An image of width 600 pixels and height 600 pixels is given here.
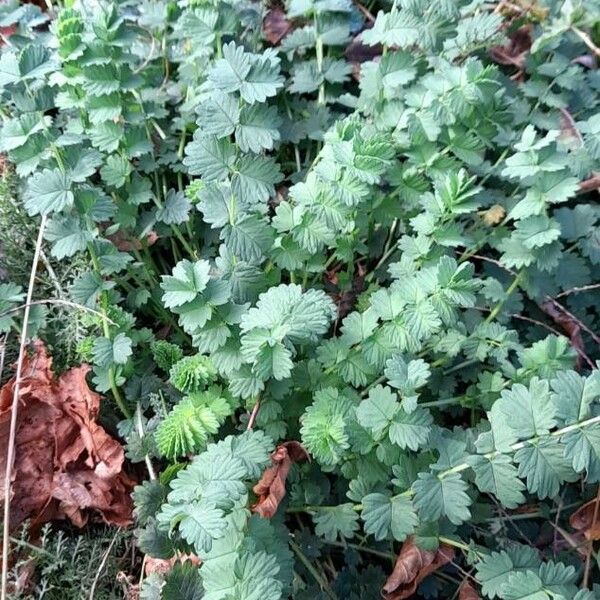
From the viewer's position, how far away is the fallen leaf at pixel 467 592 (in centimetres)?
126

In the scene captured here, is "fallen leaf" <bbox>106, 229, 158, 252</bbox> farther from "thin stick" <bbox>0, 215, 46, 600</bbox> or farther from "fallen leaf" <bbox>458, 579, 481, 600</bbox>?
"fallen leaf" <bbox>458, 579, 481, 600</bbox>

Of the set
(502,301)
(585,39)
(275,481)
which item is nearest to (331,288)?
(502,301)

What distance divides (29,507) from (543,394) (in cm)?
97

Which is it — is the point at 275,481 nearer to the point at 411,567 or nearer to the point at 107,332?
the point at 411,567

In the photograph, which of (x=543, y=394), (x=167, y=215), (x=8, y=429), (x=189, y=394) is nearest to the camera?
(x=543, y=394)

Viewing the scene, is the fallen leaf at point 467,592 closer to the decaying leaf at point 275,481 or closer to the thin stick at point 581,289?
the decaying leaf at point 275,481

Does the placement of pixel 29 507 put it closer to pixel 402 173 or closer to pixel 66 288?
pixel 66 288

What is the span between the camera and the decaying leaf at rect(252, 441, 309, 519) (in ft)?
3.95

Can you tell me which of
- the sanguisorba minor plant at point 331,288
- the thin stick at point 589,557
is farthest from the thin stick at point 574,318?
the thin stick at point 589,557

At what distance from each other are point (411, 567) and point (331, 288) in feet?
1.96

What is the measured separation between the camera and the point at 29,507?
53.6 inches

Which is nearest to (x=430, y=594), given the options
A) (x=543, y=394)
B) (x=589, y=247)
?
(x=543, y=394)

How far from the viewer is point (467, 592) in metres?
1.27

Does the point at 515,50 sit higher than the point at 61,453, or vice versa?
the point at 515,50
